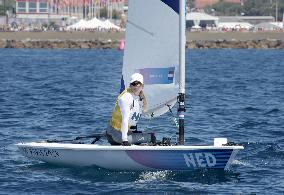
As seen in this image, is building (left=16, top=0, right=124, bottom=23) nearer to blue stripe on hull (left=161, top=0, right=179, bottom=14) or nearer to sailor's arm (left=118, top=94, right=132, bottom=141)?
blue stripe on hull (left=161, top=0, right=179, bottom=14)

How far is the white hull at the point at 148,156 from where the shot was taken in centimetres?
1853

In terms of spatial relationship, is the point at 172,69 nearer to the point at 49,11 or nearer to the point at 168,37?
the point at 168,37

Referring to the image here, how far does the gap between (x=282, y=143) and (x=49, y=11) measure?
142m

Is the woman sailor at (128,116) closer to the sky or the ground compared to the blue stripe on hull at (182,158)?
closer to the sky

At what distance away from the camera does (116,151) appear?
18797mm

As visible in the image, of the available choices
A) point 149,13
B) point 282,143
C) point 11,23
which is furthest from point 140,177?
point 11,23

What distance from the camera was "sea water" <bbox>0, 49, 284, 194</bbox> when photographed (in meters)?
18.4

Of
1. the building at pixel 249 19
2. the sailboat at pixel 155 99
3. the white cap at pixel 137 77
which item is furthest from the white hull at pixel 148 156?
the building at pixel 249 19

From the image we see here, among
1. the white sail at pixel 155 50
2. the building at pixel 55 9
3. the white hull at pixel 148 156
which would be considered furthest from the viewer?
the building at pixel 55 9

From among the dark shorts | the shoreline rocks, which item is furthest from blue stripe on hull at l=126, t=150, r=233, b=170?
the shoreline rocks

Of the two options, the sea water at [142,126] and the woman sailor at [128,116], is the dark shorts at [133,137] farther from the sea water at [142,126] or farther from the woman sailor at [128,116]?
the sea water at [142,126]

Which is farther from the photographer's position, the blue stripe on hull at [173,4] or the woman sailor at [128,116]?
the blue stripe on hull at [173,4]

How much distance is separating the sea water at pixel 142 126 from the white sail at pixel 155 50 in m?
1.66

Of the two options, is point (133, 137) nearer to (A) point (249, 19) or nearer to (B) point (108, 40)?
(B) point (108, 40)
